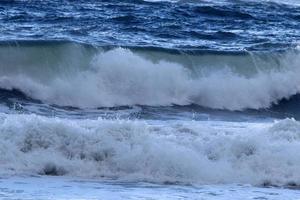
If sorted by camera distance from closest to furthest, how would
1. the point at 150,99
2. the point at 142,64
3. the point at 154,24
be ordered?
the point at 150,99 < the point at 142,64 < the point at 154,24

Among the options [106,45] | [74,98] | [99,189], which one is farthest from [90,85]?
[99,189]

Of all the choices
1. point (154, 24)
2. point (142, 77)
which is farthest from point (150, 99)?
point (154, 24)

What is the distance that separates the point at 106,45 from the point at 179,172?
23.5 feet

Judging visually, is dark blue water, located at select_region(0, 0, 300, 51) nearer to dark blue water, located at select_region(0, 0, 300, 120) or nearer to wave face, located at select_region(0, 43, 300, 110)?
dark blue water, located at select_region(0, 0, 300, 120)

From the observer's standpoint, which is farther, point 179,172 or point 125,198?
point 179,172

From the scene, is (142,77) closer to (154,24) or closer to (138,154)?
(154,24)

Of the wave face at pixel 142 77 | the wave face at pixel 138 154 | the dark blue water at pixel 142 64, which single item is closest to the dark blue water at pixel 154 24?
the dark blue water at pixel 142 64

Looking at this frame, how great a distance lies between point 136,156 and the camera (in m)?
9.34

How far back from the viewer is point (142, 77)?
15164 millimetres

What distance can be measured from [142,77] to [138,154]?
5.88 meters


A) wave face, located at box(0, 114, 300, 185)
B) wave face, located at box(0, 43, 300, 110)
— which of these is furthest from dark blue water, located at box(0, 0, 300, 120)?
wave face, located at box(0, 114, 300, 185)

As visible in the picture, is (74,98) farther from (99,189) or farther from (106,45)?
(99,189)

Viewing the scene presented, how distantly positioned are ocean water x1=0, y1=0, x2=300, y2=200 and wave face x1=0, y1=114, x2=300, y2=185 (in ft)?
0.05

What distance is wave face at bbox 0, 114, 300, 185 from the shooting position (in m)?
9.10
